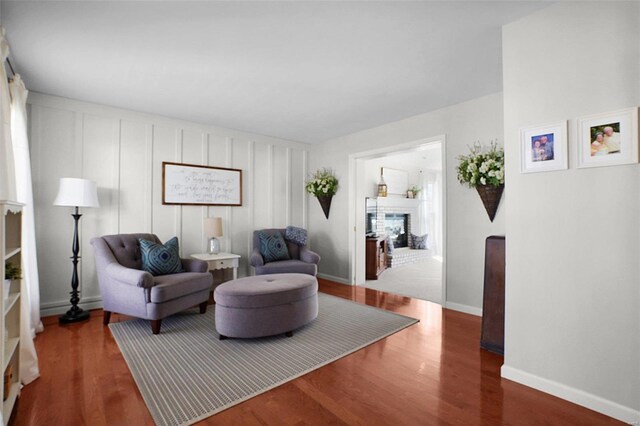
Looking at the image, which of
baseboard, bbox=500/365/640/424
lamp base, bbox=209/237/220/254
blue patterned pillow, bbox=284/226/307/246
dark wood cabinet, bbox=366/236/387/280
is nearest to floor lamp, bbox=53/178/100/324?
lamp base, bbox=209/237/220/254

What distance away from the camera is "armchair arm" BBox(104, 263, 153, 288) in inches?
109

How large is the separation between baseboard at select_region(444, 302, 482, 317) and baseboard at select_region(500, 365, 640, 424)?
1.39 m

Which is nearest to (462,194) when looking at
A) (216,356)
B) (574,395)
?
(574,395)

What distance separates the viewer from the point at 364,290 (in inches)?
183

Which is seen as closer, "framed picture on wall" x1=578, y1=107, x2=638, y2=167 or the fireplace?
"framed picture on wall" x1=578, y1=107, x2=638, y2=167

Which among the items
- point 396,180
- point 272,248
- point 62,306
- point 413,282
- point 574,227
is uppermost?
point 396,180

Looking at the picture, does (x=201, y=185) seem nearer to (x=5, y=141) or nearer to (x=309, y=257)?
(x=309, y=257)

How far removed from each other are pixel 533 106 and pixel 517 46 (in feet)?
1.55

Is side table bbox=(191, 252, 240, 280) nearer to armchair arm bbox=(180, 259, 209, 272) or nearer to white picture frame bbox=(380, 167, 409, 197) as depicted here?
armchair arm bbox=(180, 259, 209, 272)

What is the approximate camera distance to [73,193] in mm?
3133

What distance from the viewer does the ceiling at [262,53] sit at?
1.99 metres

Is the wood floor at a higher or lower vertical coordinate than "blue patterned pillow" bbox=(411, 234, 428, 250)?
lower

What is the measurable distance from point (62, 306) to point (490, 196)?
504 centimetres

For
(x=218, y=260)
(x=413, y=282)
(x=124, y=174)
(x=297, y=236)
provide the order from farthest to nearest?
(x=413, y=282), (x=297, y=236), (x=218, y=260), (x=124, y=174)
